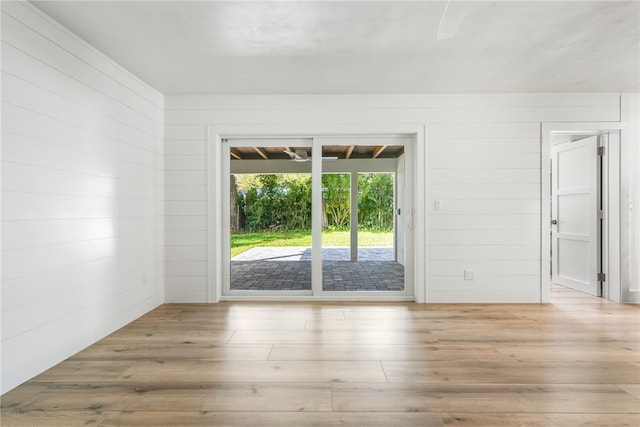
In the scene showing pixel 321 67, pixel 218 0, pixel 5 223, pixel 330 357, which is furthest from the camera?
pixel 321 67

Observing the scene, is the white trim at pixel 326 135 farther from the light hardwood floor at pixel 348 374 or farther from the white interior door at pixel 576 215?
the white interior door at pixel 576 215

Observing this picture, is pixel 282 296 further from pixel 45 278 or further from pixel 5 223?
pixel 5 223

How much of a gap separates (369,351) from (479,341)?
3.25ft

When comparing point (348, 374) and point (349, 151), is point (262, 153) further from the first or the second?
point (348, 374)

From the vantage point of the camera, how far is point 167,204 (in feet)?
14.4

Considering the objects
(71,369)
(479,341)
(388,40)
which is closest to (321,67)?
(388,40)

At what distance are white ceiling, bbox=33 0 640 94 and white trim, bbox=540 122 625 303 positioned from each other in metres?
0.43

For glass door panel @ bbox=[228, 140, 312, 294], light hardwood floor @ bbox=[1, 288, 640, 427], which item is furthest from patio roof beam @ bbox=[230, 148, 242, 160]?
light hardwood floor @ bbox=[1, 288, 640, 427]

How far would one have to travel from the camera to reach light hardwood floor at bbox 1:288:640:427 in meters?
1.96

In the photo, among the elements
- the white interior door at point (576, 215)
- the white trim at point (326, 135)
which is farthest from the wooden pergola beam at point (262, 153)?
the white interior door at point (576, 215)

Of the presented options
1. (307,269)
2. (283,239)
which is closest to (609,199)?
(307,269)

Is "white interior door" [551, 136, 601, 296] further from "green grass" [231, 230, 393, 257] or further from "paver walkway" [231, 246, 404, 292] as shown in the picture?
"green grass" [231, 230, 393, 257]

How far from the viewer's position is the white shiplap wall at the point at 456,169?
434 cm

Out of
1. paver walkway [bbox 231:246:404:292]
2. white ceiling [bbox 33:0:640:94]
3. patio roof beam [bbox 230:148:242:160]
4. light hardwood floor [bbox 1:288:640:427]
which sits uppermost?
white ceiling [bbox 33:0:640:94]
